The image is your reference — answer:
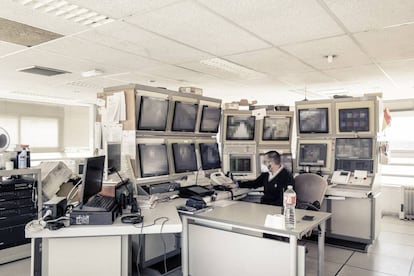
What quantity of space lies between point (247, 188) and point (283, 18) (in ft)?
6.79

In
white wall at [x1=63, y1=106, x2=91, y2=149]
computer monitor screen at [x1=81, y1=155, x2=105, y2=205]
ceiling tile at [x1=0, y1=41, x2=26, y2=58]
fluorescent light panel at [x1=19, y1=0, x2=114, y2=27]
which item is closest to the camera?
computer monitor screen at [x1=81, y1=155, x2=105, y2=205]

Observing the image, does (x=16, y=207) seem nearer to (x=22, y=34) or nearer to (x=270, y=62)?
(x=22, y=34)

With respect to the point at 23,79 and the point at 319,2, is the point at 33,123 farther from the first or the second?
the point at 319,2

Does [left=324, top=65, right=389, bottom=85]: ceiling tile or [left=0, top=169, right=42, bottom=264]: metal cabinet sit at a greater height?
[left=324, top=65, right=389, bottom=85]: ceiling tile

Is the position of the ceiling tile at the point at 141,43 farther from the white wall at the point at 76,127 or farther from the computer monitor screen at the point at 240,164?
the white wall at the point at 76,127

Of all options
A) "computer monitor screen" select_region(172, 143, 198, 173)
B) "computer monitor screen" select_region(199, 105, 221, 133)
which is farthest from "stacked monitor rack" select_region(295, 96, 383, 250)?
"computer monitor screen" select_region(172, 143, 198, 173)

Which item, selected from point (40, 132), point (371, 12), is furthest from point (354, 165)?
point (40, 132)

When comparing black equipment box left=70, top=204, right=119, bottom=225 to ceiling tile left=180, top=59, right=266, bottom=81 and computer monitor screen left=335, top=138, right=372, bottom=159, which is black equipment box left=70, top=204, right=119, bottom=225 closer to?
ceiling tile left=180, top=59, right=266, bottom=81

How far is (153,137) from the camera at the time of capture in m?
3.38

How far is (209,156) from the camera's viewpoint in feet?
13.2

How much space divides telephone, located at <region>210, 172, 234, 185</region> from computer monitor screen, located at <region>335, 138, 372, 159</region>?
163 cm

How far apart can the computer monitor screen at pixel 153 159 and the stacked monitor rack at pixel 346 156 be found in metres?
2.17

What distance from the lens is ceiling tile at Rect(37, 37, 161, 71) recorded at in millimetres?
3578

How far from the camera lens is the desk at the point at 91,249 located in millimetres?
2143
